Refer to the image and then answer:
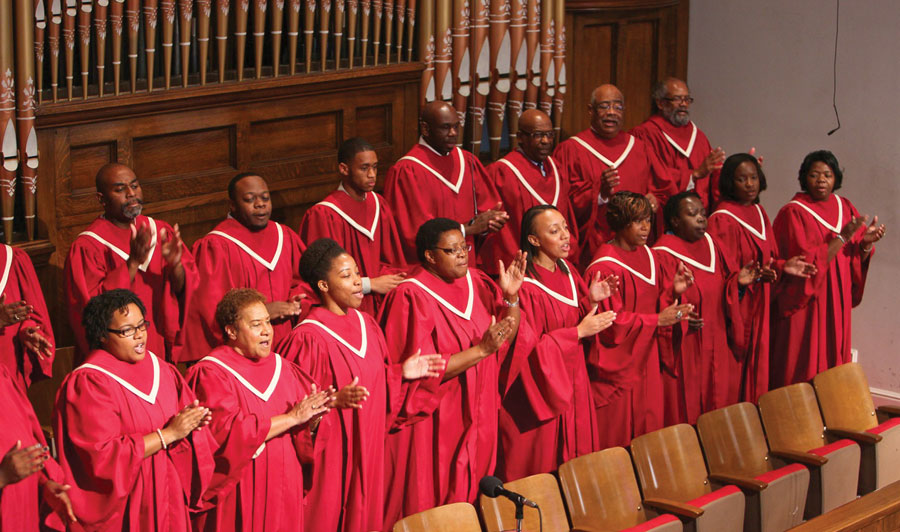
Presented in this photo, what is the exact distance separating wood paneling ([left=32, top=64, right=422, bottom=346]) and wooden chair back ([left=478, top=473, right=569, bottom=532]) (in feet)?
8.43

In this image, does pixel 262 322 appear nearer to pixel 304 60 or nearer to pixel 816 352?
pixel 304 60

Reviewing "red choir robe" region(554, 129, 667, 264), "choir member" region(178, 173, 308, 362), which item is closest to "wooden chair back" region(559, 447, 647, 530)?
"choir member" region(178, 173, 308, 362)

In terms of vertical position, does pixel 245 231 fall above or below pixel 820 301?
above

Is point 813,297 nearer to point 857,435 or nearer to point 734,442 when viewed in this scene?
point 857,435

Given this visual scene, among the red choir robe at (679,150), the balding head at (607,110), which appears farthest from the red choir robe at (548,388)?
the red choir robe at (679,150)

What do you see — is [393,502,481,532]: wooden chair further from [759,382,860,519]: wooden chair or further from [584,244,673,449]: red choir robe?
[759,382,860,519]: wooden chair

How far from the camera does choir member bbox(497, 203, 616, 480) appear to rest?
5.93 m

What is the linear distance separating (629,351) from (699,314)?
0.70 m

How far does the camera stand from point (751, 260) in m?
7.26

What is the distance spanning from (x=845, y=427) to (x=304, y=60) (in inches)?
140

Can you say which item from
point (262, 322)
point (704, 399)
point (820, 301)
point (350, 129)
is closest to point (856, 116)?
point (820, 301)

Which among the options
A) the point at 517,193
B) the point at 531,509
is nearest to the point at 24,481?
the point at 531,509

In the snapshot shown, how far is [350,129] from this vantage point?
7.57m

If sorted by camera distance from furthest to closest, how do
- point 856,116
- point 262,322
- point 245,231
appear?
point 856,116 < point 245,231 < point 262,322
